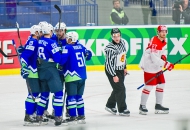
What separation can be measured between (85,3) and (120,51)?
8.24 meters

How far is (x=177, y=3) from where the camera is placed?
19406 mm

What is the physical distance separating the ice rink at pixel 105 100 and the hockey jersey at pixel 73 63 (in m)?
0.71

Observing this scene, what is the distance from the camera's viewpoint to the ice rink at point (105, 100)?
9867 mm

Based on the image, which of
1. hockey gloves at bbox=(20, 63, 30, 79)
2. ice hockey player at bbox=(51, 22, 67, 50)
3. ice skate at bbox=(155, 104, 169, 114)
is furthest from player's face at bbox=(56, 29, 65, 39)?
ice skate at bbox=(155, 104, 169, 114)

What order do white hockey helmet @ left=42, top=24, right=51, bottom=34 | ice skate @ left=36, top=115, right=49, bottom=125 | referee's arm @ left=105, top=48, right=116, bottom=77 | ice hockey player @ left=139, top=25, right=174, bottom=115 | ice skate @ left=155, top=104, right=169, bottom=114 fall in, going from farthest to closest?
ice skate @ left=155, top=104, right=169, bottom=114 → ice hockey player @ left=139, top=25, right=174, bottom=115 → referee's arm @ left=105, top=48, right=116, bottom=77 → ice skate @ left=36, top=115, right=49, bottom=125 → white hockey helmet @ left=42, top=24, right=51, bottom=34

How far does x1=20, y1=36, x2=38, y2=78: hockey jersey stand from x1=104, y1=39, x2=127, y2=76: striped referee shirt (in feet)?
4.64

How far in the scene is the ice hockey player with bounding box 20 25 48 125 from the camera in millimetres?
9859

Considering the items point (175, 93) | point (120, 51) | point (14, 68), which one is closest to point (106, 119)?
point (120, 51)

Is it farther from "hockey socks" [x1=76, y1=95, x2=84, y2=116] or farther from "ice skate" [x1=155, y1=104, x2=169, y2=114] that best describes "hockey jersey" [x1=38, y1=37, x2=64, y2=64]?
"ice skate" [x1=155, y1=104, x2=169, y2=114]

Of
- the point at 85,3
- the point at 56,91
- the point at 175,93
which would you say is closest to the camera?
the point at 56,91

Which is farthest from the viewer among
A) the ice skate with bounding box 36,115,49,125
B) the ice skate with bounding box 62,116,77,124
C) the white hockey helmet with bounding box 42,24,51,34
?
the ice skate with bounding box 36,115,49,125

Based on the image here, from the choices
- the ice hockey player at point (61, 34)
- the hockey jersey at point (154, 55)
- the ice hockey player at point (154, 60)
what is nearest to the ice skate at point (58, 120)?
the ice hockey player at point (61, 34)

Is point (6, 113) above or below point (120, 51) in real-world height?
below

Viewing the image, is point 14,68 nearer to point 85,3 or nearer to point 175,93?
point 85,3
